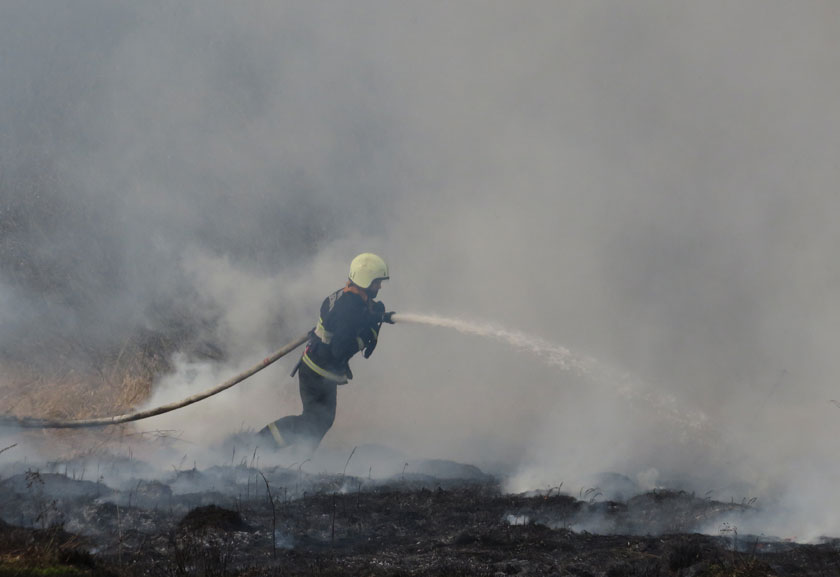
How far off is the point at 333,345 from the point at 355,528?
2.28 metres

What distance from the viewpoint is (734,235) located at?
1594 centimetres

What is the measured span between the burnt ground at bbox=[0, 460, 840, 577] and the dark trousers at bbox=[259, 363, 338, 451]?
1.63ft

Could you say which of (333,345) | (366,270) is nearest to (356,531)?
(333,345)

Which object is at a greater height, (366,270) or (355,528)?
(366,270)

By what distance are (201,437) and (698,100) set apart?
12.4 m

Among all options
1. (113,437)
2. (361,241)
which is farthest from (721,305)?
(113,437)

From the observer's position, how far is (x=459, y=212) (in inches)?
644

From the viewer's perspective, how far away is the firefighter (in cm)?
890

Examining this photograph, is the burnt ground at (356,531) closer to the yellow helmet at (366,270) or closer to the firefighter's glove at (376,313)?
the firefighter's glove at (376,313)

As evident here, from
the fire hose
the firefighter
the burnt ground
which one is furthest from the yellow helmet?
the burnt ground

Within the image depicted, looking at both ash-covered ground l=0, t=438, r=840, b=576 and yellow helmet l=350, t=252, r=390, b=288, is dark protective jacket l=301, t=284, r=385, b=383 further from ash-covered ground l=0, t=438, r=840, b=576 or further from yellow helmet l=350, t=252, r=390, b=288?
ash-covered ground l=0, t=438, r=840, b=576

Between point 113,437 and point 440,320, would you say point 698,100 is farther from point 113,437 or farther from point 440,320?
point 113,437

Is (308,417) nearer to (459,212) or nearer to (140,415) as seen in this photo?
(140,415)

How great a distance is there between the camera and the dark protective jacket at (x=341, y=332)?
888 cm
